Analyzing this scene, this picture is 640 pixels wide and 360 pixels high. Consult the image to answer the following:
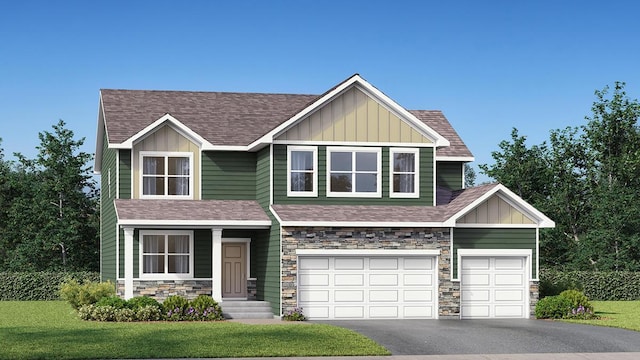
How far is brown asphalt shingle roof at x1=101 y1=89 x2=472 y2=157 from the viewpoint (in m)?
38.0

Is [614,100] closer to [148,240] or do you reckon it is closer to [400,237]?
[400,237]

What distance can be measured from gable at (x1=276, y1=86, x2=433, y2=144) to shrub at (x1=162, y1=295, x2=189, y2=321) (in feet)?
21.1

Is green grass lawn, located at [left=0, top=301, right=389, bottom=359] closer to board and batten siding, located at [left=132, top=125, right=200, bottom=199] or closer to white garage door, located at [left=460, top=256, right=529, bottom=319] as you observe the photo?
white garage door, located at [left=460, top=256, right=529, bottom=319]

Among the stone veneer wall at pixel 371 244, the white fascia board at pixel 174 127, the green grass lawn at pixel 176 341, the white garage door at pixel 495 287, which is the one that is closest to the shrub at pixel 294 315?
the stone veneer wall at pixel 371 244

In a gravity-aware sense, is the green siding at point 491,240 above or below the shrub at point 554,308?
above

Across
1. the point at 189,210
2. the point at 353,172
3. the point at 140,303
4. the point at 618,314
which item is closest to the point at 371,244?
the point at 353,172

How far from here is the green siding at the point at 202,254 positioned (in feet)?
118

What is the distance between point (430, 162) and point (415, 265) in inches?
156

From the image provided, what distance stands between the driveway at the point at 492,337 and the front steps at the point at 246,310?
9.47 ft

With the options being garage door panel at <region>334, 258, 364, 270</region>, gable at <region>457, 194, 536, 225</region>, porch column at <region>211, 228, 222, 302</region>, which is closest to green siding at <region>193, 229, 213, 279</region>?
porch column at <region>211, 228, 222, 302</region>

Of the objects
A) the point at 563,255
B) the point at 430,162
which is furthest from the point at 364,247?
the point at 563,255

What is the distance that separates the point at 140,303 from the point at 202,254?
4.58m

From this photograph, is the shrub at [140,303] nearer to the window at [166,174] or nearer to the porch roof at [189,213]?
the porch roof at [189,213]

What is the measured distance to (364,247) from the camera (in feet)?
109
